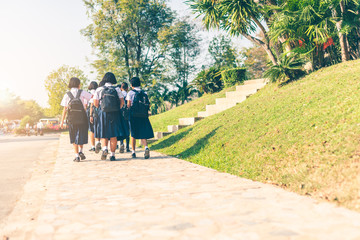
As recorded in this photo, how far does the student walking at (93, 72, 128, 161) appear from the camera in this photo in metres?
8.19

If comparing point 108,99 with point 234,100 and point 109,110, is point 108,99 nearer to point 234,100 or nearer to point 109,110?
point 109,110

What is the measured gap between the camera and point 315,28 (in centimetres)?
1017

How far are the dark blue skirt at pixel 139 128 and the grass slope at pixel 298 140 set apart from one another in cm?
105

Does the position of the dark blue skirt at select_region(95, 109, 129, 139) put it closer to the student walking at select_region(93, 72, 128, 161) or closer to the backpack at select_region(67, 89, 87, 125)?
the student walking at select_region(93, 72, 128, 161)

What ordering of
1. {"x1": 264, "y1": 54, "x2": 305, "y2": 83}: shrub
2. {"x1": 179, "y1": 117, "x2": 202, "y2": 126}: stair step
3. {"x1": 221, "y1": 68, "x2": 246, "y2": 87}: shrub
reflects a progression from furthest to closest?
{"x1": 221, "y1": 68, "x2": 246, "y2": 87}: shrub → {"x1": 179, "y1": 117, "x2": 202, "y2": 126}: stair step → {"x1": 264, "y1": 54, "x2": 305, "y2": 83}: shrub

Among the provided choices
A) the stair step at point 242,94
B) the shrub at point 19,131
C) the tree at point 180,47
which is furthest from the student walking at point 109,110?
the shrub at point 19,131

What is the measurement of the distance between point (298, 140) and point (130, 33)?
28191mm

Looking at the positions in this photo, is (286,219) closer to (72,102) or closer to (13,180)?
(13,180)

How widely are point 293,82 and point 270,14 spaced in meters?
4.00

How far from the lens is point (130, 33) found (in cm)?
3167

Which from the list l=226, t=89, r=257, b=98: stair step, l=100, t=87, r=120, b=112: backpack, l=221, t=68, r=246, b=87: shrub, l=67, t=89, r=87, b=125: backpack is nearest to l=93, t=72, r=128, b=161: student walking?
Result: l=100, t=87, r=120, b=112: backpack

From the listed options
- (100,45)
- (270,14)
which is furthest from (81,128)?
(100,45)

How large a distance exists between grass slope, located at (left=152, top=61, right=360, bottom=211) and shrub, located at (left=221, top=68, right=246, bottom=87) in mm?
6826

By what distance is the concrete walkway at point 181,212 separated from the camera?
287cm
